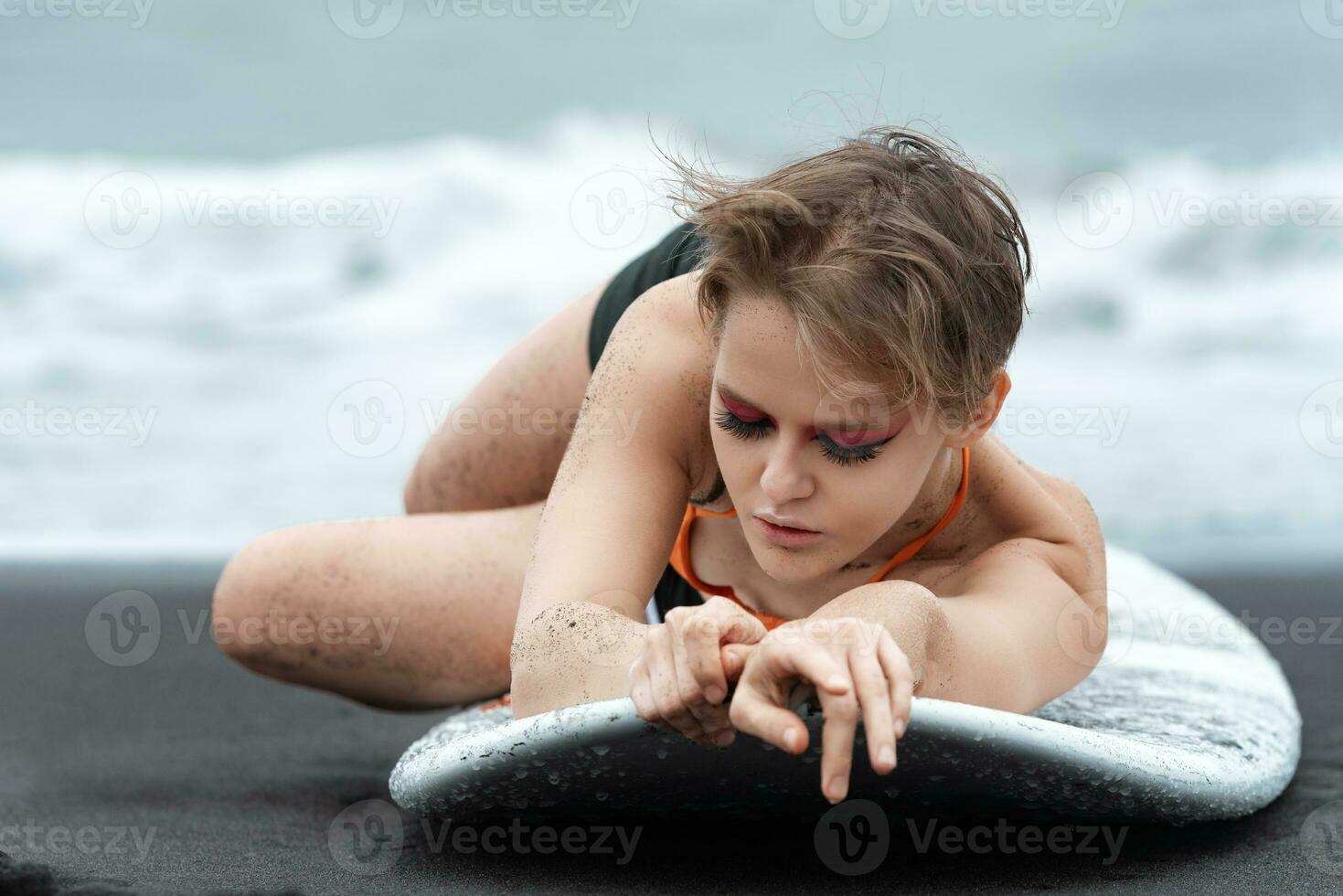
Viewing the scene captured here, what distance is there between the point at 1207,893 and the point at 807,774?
0.34 metres

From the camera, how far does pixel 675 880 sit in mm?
1036

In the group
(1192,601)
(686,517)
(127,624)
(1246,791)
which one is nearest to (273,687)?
(127,624)

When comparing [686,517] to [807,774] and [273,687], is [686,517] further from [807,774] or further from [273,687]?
[273,687]

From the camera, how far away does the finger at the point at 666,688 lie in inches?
33.7

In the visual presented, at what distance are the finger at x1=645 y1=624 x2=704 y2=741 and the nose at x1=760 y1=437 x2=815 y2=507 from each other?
0.17m

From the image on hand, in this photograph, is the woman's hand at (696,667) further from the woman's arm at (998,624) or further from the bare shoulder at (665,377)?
the bare shoulder at (665,377)

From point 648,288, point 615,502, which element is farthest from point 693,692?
point 648,288

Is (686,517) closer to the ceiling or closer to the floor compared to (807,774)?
closer to the ceiling

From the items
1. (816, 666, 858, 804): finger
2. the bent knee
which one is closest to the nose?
(816, 666, 858, 804): finger

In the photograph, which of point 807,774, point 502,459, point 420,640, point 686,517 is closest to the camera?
point 807,774

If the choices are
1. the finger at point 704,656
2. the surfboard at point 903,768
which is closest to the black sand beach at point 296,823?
the surfboard at point 903,768

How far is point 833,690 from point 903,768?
0.22 metres

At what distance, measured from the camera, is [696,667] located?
842 mm

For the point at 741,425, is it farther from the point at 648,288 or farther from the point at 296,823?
the point at 296,823
